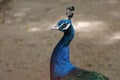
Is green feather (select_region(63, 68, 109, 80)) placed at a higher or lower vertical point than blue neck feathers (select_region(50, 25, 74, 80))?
lower

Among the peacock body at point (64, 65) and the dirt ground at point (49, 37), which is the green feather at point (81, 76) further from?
the dirt ground at point (49, 37)

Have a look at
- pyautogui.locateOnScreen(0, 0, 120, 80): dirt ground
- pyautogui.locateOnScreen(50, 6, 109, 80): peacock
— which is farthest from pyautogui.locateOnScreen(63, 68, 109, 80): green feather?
pyautogui.locateOnScreen(0, 0, 120, 80): dirt ground

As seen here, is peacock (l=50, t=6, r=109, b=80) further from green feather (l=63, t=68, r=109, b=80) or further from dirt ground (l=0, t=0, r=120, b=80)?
dirt ground (l=0, t=0, r=120, b=80)

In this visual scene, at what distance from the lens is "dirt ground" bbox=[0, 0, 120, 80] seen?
4379mm

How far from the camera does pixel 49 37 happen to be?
16.8ft

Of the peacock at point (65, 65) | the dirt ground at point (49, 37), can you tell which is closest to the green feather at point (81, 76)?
the peacock at point (65, 65)

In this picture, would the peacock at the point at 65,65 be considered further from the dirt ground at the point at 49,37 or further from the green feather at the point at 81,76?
the dirt ground at the point at 49,37

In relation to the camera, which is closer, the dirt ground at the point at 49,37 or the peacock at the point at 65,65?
the peacock at the point at 65,65

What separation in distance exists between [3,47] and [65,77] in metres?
2.03

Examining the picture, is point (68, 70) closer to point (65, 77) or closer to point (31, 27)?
point (65, 77)

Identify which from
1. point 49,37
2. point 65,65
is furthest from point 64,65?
point 49,37

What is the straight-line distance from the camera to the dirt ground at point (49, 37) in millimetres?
4379

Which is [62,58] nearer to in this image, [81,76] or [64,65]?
[64,65]

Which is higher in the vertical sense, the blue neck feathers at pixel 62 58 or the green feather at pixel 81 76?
the blue neck feathers at pixel 62 58
